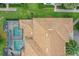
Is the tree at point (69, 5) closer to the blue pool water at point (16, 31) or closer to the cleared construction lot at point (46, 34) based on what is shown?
the cleared construction lot at point (46, 34)

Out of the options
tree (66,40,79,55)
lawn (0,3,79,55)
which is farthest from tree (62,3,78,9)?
tree (66,40,79,55)

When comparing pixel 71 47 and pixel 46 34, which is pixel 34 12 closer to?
pixel 46 34

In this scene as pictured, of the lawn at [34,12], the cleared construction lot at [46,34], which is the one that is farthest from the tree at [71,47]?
the lawn at [34,12]

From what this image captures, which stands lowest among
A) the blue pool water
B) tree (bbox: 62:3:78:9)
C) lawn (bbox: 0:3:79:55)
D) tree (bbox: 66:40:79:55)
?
tree (bbox: 66:40:79:55)

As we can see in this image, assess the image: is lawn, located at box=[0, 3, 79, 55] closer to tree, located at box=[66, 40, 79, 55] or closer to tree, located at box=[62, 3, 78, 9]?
tree, located at box=[62, 3, 78, 9]

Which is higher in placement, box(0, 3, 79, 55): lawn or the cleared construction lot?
box(0, 3, 79, 55): lawn

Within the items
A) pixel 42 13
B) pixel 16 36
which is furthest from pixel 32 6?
pixel 16 36

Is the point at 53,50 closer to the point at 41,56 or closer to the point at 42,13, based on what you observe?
the point at 41,56
